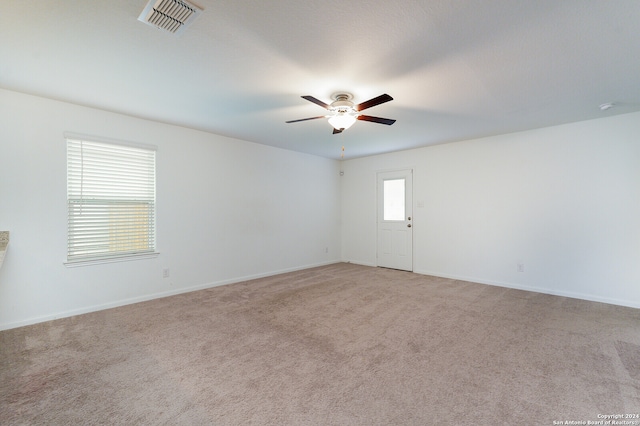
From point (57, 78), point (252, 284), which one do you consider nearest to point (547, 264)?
point (252, 284)

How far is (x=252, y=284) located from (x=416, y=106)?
3623 millimetres

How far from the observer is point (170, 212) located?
4129 mm

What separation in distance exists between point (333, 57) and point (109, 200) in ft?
10.8

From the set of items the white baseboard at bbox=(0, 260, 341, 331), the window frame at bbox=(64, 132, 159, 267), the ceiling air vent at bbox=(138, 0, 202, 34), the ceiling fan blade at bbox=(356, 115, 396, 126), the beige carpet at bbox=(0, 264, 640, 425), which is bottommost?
the beige carpet at bbox=(0, 264, 640, 425)

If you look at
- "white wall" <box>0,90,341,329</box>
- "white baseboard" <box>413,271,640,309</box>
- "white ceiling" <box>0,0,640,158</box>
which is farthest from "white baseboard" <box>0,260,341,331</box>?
"white baseboard" <box>413,271,640,309</box>

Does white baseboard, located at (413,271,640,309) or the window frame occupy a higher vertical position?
the window frame

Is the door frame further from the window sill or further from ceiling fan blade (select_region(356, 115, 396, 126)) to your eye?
the window sill

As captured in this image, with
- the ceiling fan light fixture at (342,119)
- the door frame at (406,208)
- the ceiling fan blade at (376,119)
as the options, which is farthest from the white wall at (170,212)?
the ceiling fan blade at (376,119)

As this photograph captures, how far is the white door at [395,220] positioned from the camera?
5750 millimetres

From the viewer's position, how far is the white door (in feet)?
18.9

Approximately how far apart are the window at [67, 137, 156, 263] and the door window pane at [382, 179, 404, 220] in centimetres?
433

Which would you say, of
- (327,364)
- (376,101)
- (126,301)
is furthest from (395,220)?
(126,301)

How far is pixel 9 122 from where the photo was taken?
297cm

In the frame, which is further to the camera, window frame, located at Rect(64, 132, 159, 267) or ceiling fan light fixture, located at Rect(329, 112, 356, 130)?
window frame, located at Rect(64, 132, 159, 267)
